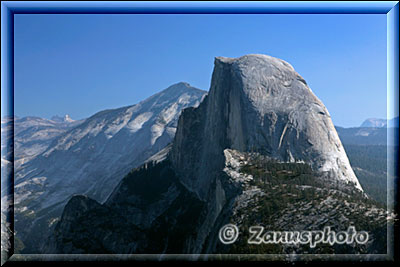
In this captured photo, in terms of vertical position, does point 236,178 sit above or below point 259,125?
below

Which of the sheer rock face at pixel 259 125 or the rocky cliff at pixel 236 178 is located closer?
the rocky cliff at pixel 236 178

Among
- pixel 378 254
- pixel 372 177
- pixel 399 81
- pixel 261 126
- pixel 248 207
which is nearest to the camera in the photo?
pixel 399 81

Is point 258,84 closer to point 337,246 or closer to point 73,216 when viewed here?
point 73,216

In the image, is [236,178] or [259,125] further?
[259,125]

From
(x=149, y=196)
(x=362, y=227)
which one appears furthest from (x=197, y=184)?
(x=362, y=227)

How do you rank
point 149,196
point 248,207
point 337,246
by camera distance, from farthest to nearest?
point 149,196 → point 248,207 → point 337,246

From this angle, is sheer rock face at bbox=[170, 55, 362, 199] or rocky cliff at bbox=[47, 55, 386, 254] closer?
rocky cliff at bbox=[47, 55, 386, 254]

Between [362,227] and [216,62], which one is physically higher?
[216,62]

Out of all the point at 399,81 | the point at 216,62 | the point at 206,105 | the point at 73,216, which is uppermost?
the point at 216,62
